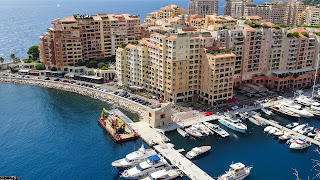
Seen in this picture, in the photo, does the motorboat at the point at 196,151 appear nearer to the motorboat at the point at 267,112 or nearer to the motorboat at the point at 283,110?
the motorboat at the point at 267,112

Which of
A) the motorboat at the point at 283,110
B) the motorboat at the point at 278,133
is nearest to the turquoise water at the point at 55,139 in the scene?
the motorboat at the point at 278,133

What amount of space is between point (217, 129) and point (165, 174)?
2980cm

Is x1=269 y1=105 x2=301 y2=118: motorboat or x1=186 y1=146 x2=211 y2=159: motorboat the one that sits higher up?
x1=269 y1=105 x2=301 y2=118: motorboat

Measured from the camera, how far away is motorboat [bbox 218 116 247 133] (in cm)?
9606

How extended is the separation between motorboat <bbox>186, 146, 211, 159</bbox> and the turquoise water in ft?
49.1

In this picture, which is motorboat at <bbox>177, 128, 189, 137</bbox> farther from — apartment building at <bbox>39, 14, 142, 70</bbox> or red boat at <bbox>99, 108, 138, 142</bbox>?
apartment building at <bbox>39, 14, 142, 70</bbox>

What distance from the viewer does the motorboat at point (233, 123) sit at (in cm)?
9606

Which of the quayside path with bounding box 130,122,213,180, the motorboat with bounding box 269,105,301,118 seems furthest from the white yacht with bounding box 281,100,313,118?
the quayside path with bounding box 130,122,213,180

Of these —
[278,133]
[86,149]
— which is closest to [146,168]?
[86,149]

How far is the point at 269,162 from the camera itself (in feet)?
263

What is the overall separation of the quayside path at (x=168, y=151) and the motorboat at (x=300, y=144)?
29285 millimetres

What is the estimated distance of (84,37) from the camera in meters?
151

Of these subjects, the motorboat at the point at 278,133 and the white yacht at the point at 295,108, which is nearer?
the motorboat at the point at 278,133

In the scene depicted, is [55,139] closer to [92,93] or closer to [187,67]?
[92,93]
